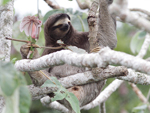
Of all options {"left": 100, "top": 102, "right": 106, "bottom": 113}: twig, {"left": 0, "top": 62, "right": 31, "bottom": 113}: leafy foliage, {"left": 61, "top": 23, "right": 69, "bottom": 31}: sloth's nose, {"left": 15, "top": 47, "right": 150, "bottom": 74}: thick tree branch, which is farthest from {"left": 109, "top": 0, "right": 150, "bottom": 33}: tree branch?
{"left": 100, "top": 102, "right": 106, "bottom": 113}: twig

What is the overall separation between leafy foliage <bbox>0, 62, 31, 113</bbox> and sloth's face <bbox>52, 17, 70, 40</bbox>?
2392 millimetres

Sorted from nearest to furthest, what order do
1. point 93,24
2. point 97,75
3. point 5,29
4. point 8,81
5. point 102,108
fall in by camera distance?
point 8,81 → point 93,24 → point 97,75 → point 5,29 → point 102,108

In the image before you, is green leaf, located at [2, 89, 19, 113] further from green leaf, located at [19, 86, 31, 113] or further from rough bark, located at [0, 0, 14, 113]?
rough bark, located at [0, 0, 14, 113]

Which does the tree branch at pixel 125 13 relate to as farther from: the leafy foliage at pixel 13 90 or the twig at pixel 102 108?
the twig at pixel 102 108

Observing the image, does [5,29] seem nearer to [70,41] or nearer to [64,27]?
[64,27]

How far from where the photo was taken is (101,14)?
2980mm

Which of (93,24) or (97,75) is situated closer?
(93,24)

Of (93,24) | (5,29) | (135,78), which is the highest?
(93,24)

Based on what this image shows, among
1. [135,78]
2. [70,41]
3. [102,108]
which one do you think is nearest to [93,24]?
[135,78]

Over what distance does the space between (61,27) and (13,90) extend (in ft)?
8.37

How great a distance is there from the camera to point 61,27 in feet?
11.2

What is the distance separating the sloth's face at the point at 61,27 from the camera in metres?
3.37

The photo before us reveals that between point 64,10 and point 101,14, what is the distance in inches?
35.5

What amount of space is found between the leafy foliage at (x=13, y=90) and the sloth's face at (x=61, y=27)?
7.85 feet
